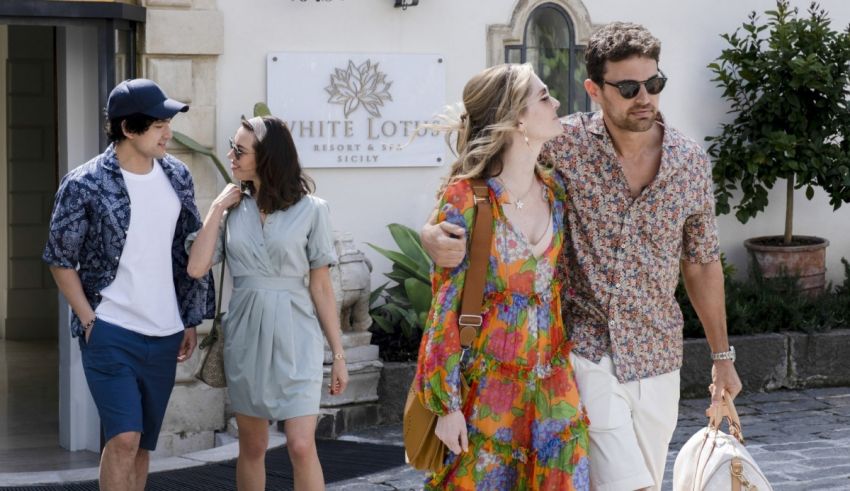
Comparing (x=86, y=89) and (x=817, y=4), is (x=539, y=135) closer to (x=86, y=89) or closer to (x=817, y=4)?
(x=86, y=89)

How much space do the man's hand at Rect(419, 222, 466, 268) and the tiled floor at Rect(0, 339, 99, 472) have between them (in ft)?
14.0

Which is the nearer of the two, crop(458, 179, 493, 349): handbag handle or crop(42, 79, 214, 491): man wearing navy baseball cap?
crop(458, 179, 493, 349): handbag handle

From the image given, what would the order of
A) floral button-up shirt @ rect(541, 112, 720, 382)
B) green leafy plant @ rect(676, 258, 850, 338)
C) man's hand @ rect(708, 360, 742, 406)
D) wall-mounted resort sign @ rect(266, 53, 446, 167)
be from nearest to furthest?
floral button-up shirt @ rect(541, 112, 720, 382) < man's hand @ rect(708, 360, 742, 406) < wall-mounted resort sign @ rect(266, 53, 446, 167) < green leafy plant @ rect(676, 258, 850, 338)

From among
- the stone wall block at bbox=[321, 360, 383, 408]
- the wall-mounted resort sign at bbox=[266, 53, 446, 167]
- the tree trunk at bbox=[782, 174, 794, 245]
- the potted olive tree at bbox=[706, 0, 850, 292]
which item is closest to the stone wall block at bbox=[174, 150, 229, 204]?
the wall-mounted resort sign at bbox=[266, 53, 446, 167]

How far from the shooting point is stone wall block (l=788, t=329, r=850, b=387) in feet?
31.6

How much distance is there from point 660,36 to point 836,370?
2.57m

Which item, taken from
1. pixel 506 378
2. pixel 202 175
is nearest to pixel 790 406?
pixel 202 175

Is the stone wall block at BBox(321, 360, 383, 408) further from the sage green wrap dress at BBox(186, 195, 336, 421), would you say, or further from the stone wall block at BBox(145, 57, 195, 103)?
the sage green wrap dress at BBox(186, 195, 336, 421)

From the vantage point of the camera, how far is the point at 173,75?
8.21m

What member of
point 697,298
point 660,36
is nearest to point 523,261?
point 697,298

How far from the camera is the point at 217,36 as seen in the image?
8.32 m

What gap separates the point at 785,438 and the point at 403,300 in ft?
7.89

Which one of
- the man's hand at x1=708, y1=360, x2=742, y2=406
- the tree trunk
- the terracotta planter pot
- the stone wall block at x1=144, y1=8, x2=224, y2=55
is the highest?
the stone wall block at x1=144, y1=8, x2=224, y2=55

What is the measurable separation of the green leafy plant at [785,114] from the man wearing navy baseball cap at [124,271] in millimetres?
5260
